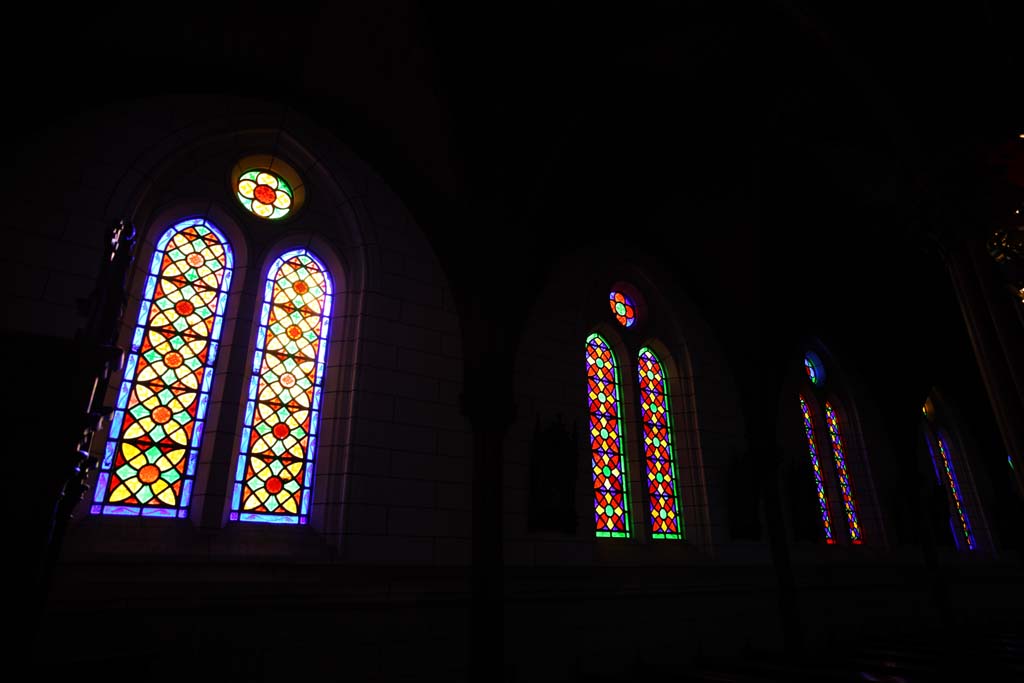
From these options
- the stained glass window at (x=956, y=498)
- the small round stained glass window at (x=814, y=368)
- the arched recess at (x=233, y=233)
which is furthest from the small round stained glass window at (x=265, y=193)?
the stained glass window at (x=956, y=498)

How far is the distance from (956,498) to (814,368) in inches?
201

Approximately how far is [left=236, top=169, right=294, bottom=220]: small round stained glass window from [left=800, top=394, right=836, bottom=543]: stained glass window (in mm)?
9649

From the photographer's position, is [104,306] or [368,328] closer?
[104,306]

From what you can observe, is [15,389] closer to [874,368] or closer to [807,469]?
[807,469]

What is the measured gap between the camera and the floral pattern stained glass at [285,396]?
6.09 metres

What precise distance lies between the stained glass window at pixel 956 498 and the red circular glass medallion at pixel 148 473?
50.3 feet

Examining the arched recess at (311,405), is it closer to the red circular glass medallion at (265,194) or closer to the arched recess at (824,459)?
the red circular glass medallion at (265,194)

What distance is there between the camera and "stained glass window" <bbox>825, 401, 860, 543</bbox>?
38.2ft

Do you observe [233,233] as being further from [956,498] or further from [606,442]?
[956,498]

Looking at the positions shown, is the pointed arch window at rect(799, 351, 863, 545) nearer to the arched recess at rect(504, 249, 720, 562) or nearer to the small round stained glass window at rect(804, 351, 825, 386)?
the small round stained glass window at rect(804, 351, 825, 386)

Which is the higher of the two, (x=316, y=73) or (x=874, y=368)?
(x=316, y=73)

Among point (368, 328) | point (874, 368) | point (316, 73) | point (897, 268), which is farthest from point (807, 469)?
point (316, 73)

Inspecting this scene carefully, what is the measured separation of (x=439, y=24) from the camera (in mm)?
7016

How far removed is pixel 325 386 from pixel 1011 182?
6250 millimetres
